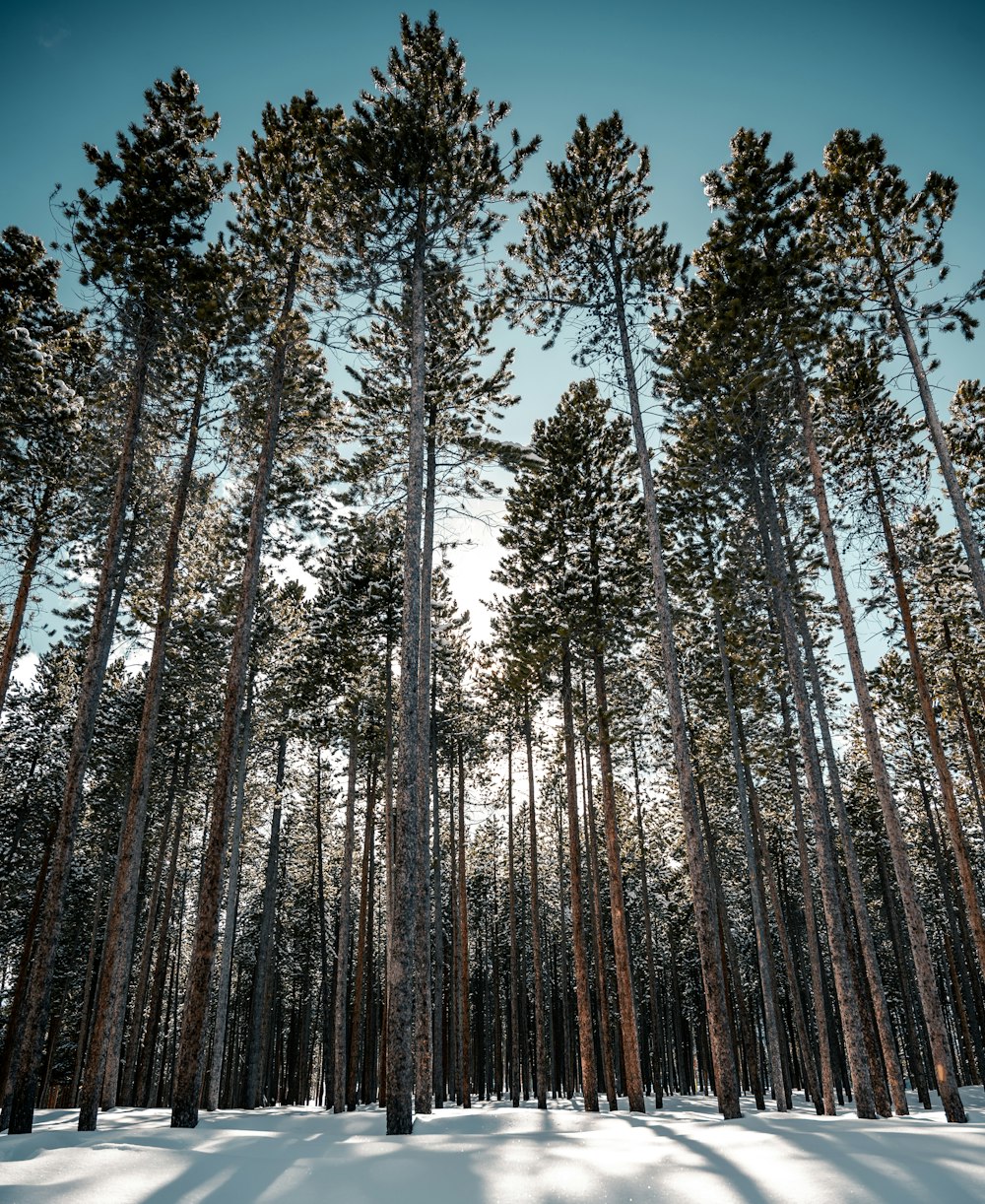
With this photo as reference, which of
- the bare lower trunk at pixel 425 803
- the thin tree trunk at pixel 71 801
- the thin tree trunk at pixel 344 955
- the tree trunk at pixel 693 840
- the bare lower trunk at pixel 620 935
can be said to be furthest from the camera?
the thin tree trunk at pixel 344 955

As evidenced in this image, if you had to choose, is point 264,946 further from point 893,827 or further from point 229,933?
point 893,827

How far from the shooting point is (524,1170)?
5.09 metres

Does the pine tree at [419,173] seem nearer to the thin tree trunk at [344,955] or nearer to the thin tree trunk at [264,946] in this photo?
the thin tree trunk at [344,955]

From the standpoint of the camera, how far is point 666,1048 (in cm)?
4522

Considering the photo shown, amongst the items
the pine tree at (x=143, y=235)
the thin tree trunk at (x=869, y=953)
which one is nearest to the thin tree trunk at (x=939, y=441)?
the thin tree trunk at (x=869, y=953)

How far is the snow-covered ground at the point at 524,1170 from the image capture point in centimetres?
442

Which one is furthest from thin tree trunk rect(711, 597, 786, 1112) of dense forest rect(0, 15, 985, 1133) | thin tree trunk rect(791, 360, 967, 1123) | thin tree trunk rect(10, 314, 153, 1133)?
thin tree trunk rect(10, 314, 153, 1133)

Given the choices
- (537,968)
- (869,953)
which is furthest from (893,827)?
(537,968)

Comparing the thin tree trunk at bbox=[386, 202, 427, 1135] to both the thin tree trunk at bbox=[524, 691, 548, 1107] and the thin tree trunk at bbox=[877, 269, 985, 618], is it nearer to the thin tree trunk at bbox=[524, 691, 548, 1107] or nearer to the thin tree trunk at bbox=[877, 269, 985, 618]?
the thin tree trunk at bbox=[877, 269, 985, 618]

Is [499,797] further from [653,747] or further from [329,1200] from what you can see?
[329,1200]

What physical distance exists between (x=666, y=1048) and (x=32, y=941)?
4026 cm

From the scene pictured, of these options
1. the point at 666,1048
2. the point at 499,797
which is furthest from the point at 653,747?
the point at 666,1048

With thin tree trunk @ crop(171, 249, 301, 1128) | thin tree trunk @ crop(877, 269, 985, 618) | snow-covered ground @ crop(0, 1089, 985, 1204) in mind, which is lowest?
snow-covered ground @ crop(0, 1089, 985, 1204)

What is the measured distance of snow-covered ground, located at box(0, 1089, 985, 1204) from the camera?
442cm
